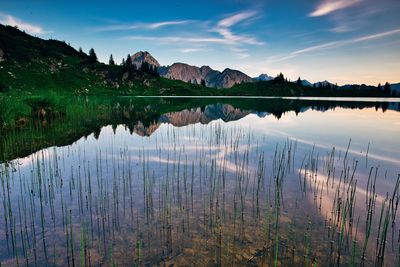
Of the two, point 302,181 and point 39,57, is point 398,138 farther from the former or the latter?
point 39,57

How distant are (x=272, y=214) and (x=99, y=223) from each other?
8.18 m

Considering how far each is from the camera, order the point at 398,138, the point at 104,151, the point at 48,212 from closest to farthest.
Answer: the point at 48,212 < the point at 104,151 < the point at 398,138

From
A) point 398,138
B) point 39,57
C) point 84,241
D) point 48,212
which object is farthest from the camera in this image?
point 39,57

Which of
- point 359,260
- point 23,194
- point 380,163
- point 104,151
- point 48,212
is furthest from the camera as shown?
point 104,151

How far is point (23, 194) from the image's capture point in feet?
45.7

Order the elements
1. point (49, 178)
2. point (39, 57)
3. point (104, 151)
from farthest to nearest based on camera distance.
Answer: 1. point (39, 57)
2. point (104, 151)
3. point (49, 178)

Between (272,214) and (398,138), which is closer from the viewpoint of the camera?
(272,214)

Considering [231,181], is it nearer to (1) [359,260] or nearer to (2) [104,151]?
(1) [359,260]

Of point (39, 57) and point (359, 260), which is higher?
point (39, 57)

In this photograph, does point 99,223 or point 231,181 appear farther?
point 231,181

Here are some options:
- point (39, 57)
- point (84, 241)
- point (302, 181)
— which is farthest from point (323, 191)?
point (39, 57)

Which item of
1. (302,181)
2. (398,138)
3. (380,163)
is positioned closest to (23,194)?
(302,181)

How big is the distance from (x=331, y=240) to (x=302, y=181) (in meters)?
7.26

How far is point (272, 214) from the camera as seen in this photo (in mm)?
12406
